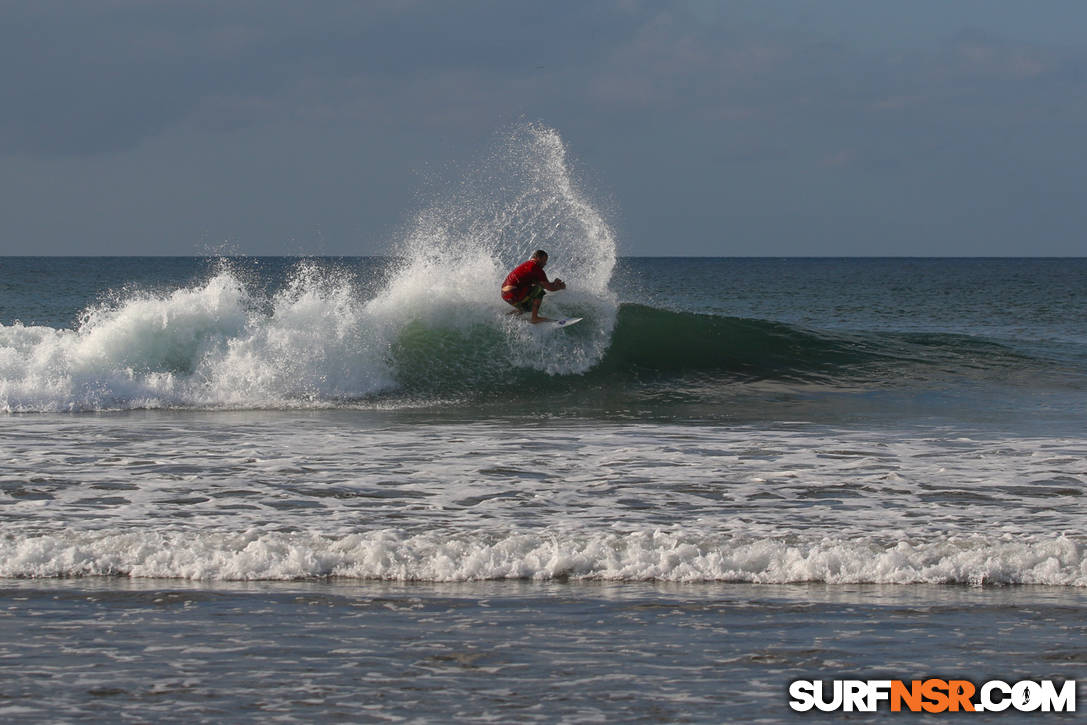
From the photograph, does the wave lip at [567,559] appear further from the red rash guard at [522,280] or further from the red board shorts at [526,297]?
the red board shorts at [526,297]

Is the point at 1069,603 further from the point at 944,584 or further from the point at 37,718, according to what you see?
the point at 37,718

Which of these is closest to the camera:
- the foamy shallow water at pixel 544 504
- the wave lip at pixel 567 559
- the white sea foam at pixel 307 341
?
the wave lip at pixel 567 559

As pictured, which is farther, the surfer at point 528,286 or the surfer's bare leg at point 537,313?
the surfer's bare leg at point 537,313

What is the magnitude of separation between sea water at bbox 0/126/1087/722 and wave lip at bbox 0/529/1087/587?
26 millimetres

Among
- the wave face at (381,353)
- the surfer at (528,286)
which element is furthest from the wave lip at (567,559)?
the surfer at (528,286)

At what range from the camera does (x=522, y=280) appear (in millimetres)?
18109

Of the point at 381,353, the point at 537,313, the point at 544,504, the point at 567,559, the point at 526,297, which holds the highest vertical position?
the point at 526,297

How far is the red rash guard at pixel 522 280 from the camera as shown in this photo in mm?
17922

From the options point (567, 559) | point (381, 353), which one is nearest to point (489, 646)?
point (567, 559)

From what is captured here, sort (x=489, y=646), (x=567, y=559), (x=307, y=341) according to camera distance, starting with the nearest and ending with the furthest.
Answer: (x=489, y=646), (x=567, y=559), (x=307, y=341)

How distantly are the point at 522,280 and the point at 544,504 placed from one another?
928cm

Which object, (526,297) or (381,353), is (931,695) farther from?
(381,353)

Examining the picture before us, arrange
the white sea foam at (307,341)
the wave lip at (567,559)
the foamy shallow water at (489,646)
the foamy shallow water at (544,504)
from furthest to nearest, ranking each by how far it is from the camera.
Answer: the white sea foam at (307,341) < the foamy shallow water at (544,504) < the wave lip at (567,559) < the foamy shallow water at (489,646)

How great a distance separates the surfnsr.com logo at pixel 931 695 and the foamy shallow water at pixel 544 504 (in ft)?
6.33
